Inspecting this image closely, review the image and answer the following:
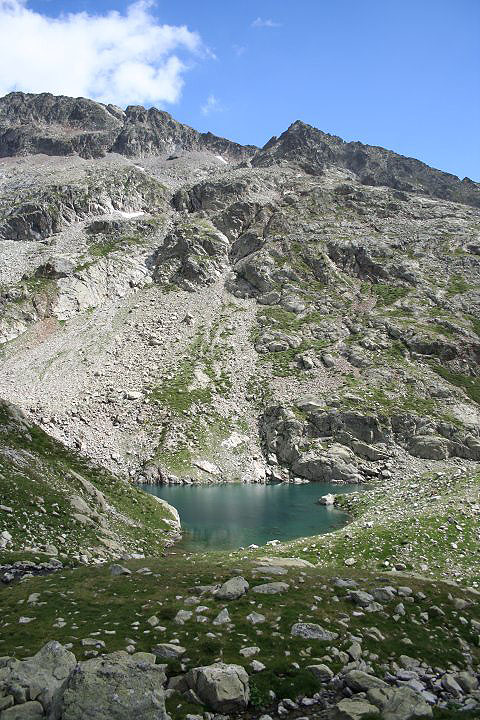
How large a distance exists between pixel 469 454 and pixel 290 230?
9814 centimetres

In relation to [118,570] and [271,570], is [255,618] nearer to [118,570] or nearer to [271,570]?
[271,570]

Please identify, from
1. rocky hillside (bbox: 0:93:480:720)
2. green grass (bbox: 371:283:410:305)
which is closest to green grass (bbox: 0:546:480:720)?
rocky hillside (bbox: 0:93:480:720)

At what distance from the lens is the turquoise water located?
40.0 m

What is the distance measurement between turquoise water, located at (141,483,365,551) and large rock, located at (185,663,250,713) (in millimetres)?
24552

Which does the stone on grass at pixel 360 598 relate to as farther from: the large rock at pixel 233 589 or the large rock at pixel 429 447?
the large rock at pixel 429 447

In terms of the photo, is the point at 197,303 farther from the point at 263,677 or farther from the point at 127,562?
the point at 263,677

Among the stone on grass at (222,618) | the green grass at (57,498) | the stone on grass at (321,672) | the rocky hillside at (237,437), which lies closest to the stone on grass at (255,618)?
the rocky hillside at (237,437)

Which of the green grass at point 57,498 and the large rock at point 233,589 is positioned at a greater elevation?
the large rock at point 233,589

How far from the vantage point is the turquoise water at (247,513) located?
131 feet

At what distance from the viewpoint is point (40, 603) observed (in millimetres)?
13891

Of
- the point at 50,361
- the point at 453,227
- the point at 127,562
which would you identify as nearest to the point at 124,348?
the point at 50,361

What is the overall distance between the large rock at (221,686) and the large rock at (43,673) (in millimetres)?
2492

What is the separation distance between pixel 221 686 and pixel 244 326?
108 meters

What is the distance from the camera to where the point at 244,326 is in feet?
382
